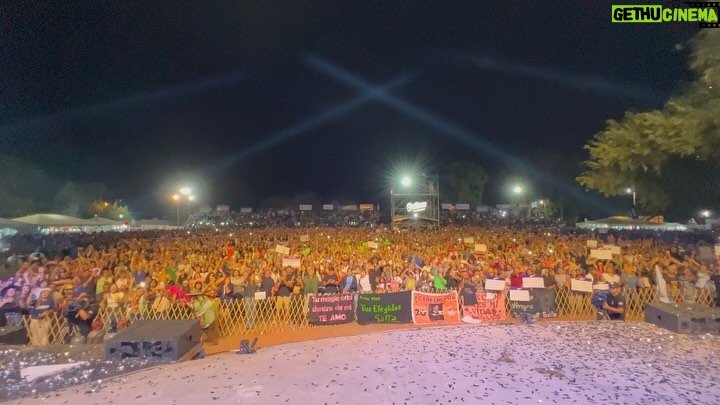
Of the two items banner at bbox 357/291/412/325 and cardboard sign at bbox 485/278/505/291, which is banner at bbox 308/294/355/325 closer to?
banner at bbox 357/291/412/325

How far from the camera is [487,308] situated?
12281mm

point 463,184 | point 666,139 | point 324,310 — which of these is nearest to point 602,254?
point 666,139

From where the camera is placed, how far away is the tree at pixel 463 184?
66600 millimetres

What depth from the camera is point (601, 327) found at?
964 centimetres

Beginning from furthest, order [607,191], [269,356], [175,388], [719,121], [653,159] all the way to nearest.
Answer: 1. [607,191]
2. [653,159]
3. [719,121]
4. [269,356]
5. [175,388]

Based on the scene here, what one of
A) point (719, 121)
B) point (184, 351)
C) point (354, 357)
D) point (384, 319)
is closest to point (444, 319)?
point (384, 319)

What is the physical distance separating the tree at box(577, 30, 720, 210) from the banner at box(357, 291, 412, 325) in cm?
873

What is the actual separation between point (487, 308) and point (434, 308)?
1.42 metres

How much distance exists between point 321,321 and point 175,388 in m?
6.16

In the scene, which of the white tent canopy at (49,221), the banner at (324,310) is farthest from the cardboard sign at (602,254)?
the white tent canopy at (49,221)

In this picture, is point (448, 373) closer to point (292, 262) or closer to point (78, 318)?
point (292, 262)

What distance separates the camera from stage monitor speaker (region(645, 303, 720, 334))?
28.4 feet

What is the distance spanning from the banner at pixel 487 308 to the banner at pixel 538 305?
36 centimetres

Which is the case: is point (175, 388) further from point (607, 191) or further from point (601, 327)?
point (607, 191)
